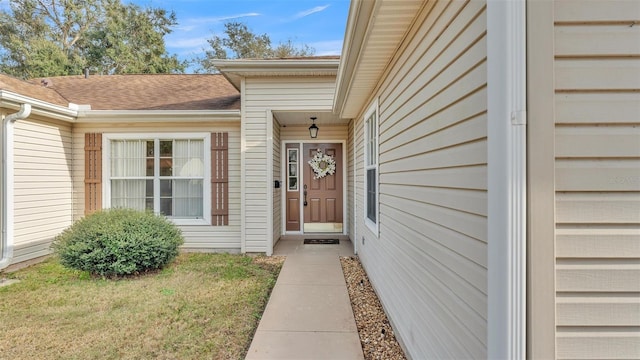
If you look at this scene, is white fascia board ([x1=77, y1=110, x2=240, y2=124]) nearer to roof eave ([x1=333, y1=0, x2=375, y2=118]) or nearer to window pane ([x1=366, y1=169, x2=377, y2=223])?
roof eave ([x1=333, y1=0, x2=375, y2=118])

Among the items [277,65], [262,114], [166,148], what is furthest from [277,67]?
[166,148]

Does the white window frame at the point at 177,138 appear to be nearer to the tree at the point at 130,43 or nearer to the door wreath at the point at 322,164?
the door wreath at the point at 322,164

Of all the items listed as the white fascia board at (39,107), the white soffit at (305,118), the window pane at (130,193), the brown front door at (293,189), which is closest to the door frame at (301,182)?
the brown front door at (293,189)

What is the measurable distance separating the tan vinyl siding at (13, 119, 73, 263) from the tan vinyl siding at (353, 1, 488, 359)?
5.87 meters

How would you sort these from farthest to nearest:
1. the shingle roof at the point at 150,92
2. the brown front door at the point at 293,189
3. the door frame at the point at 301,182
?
the brown front door at the point at 293,189 < the door frame at the point at 301,182 < the shingle roof at the point at 150,92

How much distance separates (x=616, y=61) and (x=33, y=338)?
14.5 feet

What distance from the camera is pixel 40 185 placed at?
5.39 m

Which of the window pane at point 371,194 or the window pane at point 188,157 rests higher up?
the window pane at point 188,157

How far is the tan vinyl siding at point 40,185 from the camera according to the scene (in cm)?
500

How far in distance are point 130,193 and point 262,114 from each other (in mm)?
3044

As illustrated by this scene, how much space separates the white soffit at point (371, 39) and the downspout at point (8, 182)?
5.01m

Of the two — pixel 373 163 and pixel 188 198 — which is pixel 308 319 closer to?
pixel 373 163

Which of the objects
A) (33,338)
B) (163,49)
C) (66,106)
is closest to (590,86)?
(33,338)

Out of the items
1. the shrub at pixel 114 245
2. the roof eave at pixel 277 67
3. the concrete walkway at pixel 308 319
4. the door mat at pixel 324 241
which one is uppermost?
the roof eave at pixel 277 67
